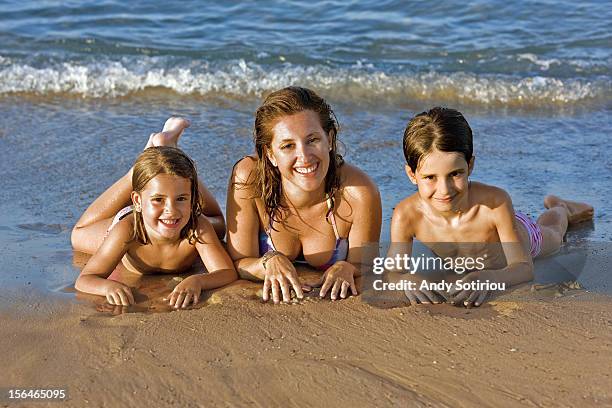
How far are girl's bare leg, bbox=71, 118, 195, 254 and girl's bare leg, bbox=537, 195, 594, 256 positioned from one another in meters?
2.25

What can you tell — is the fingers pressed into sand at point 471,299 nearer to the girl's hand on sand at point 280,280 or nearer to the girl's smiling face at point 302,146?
the girl's hand on sand at point 280,280

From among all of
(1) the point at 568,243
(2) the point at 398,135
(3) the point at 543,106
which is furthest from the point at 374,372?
(3) the point at 543,106

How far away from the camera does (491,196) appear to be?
14.9 ft

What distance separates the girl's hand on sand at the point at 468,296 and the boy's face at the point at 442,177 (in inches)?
16.8

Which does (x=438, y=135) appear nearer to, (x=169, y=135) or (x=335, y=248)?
(x=335, y=248)

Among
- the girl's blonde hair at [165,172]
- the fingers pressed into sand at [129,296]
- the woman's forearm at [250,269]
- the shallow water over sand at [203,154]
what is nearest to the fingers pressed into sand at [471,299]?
the shallow water over sand at [203,154]

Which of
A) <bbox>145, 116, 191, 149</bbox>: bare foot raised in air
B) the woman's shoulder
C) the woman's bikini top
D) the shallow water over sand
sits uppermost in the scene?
<bbox>145, 116, 191, 149</bbox>: bare foot raised in air

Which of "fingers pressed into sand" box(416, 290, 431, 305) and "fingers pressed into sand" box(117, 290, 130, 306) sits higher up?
"fingers pressed into sand" box(416, 290, 431, 305)

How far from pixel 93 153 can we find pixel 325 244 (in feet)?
8.91

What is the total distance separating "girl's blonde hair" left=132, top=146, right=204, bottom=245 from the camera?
4.50m

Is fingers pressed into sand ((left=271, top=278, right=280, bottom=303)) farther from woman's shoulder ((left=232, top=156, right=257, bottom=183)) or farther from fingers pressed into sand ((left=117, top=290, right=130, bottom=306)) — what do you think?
fingers pressed into sand ((left=117, top=290, right=130, bottom=306))

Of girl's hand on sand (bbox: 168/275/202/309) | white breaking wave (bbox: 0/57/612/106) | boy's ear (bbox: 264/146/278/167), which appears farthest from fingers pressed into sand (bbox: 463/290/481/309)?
white breaking wave (bbox: 0/57/612/106)

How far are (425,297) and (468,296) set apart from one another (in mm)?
198

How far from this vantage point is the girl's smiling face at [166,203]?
4492 mm
